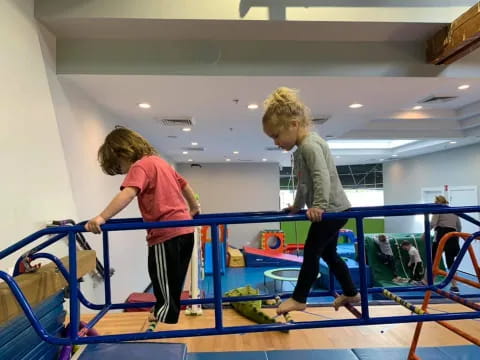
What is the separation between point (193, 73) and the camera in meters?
3.35

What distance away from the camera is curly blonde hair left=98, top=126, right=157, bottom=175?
1.84 meters

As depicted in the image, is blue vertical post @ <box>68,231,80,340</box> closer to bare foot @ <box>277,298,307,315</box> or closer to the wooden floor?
bare foot @ <box>277,298,307,315</box>

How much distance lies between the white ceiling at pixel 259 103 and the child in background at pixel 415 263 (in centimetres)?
239

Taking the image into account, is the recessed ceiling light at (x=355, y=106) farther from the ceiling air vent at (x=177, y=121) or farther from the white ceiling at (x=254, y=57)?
the ceiling air vent at (x=177, y=121)

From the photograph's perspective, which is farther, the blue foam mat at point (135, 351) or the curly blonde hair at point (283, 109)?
the blue foam mat at point (135, 351)

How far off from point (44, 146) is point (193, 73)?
4.80 ft

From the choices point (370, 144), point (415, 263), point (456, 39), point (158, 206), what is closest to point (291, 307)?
point (158, 206)

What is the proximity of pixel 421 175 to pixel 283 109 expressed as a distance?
35.4 feet

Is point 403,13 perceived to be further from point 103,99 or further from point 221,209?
point 221,209

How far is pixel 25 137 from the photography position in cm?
252

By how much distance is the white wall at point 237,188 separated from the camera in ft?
39.7

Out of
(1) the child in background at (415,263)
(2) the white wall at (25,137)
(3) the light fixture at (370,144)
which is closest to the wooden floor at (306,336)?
(2) the white wall at (25,137)

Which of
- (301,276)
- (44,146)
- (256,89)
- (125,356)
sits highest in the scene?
(256,89)

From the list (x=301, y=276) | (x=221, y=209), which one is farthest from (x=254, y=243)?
(x=301, y=276)
